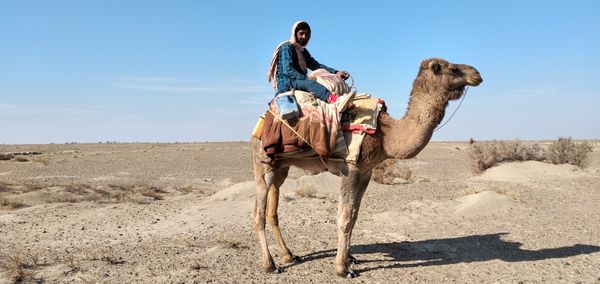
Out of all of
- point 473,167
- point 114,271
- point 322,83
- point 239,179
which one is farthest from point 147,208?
point 473,167

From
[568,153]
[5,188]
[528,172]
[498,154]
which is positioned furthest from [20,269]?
[568,153]

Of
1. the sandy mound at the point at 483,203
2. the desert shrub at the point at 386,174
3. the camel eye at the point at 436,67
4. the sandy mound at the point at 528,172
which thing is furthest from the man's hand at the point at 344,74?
the sandy mound at the point at 528,172

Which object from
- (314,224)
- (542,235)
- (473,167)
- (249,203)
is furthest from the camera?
(473,167)

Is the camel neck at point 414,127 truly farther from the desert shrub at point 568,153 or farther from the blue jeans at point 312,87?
the desert shrub at point 568,153

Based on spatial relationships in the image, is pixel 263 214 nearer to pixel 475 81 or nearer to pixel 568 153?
pixel 475 81

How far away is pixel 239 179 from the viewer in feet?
85.0

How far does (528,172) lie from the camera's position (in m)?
18.6

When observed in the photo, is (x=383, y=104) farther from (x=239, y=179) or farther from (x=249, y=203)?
(x=239, y=179)

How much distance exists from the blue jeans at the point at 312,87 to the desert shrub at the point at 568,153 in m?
20.4

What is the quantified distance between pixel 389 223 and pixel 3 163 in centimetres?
3250

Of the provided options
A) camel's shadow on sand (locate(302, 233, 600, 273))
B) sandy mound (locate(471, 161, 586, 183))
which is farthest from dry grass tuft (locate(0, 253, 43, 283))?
sandy mound (locate(471, 161, 586, 183))

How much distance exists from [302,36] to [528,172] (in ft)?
47.8

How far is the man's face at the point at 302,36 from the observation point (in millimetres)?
7070

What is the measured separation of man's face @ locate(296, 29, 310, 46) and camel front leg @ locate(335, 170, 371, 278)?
2.08 m
